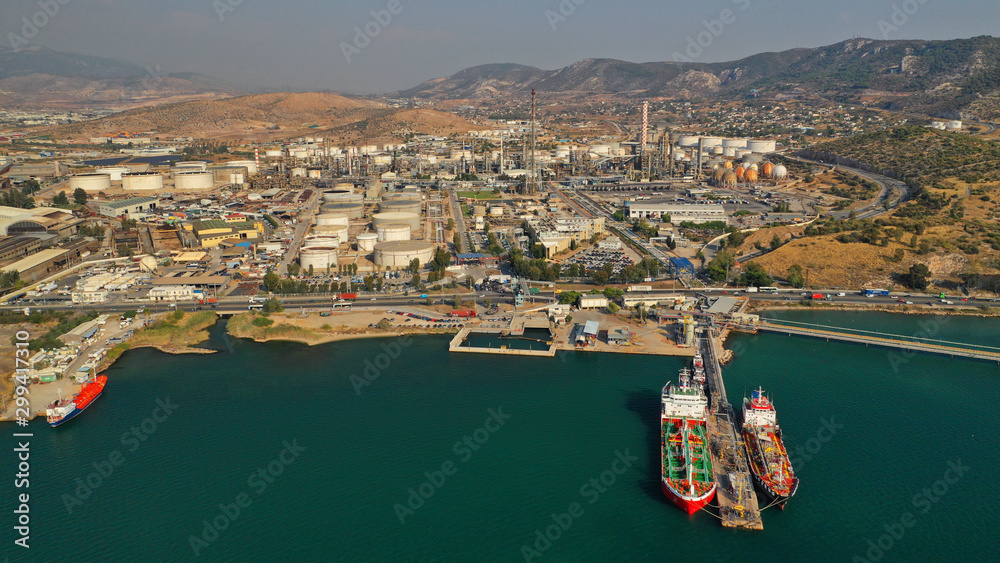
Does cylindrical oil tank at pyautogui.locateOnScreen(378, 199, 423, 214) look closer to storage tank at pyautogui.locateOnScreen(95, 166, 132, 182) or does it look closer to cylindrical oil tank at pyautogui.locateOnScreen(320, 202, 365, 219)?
cylindrical oil tank at pyautogui.locateOnScreen(320, 202, 365, 219)

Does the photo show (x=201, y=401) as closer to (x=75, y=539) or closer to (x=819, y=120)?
(x=75, y=539)

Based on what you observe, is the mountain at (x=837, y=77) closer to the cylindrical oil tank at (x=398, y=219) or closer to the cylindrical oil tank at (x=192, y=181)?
the cylindrical oil tank at (x=398, y=219)

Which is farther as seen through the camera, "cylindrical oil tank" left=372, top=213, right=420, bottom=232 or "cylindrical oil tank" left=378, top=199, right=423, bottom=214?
"cylindrical oil tank" left=378, top=199, right=423, bottom=214

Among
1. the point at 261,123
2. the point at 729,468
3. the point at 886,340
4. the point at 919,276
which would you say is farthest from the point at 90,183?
the point at 919,276

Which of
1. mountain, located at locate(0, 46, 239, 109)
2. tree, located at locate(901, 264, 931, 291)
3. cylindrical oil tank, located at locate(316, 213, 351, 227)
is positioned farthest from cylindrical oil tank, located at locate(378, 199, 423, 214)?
mountain, located at locate(0, 46, 239, 109)

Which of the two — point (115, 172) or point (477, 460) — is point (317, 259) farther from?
point (115, 172)
